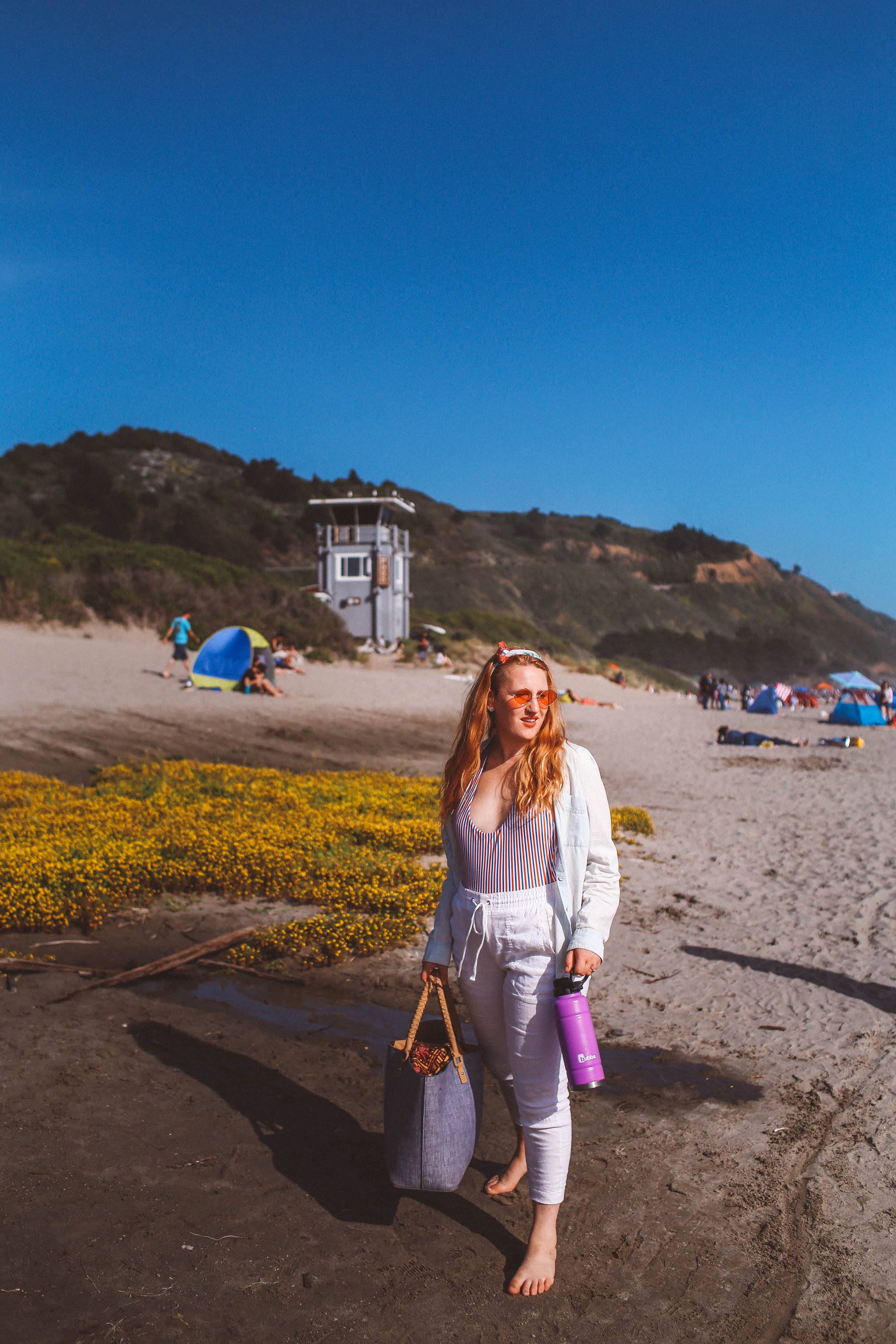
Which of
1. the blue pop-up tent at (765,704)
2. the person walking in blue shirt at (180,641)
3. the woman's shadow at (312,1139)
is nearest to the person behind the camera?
the woman's shadow at (312,1139)

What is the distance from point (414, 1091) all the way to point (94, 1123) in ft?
5.34

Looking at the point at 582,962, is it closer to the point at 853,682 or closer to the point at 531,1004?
the point at 531,1004

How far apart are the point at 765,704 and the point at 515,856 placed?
2820cm

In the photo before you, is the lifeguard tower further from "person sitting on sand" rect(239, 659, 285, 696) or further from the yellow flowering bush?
the yellow flowering bush

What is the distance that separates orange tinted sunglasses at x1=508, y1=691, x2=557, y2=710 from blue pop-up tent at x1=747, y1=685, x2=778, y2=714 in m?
28.1

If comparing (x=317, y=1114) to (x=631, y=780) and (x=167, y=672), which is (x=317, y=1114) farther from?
(x=167, y=672)

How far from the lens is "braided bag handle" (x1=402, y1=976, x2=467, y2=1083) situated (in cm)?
292

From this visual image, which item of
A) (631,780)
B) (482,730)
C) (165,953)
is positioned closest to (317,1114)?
(482,730)

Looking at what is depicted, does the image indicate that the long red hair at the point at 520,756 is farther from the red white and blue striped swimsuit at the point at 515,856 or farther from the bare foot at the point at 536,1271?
the bare foot at the point at 536,1271

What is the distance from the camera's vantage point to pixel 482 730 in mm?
3090

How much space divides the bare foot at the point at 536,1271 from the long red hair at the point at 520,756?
1.32 meters

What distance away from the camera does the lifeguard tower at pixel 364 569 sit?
37.6m

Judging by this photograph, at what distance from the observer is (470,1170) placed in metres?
3.54

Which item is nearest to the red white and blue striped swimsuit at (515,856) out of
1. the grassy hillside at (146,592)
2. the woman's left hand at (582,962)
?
the woman's left hand at (582,962)
